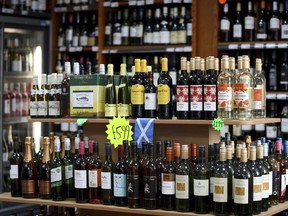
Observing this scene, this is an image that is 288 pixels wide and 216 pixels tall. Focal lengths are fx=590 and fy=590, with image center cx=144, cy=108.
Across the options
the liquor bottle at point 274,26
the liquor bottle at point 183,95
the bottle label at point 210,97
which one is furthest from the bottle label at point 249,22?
the bottle label at point 210,97

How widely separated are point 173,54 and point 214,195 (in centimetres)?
327

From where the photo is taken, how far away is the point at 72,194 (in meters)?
3.68

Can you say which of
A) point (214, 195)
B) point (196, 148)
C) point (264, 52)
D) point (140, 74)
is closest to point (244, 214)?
point (214, 195)

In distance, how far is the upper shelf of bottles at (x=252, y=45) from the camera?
5496mm

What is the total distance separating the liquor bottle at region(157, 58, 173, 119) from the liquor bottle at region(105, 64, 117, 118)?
33cm

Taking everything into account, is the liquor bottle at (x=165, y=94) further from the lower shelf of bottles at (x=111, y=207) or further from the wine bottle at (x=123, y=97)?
the lower shelf of bottles at (x=111, y=207)

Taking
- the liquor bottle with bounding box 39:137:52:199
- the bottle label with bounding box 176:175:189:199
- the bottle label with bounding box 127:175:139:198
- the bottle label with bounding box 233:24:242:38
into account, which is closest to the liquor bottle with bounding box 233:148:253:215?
the bottle label with bounding box 176:175:189:199

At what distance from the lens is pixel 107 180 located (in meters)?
3.43

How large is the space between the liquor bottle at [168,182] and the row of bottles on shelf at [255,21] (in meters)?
2.81

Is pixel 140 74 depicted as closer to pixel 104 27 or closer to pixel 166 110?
pixel 166 110

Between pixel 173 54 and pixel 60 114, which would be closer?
pixel 60 114

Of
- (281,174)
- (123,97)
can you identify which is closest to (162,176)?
(123,97)

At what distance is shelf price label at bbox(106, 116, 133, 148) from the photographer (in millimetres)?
3533

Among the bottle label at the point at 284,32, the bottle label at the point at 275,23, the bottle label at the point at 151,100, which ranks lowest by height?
the bottle label at the point at 151,100
